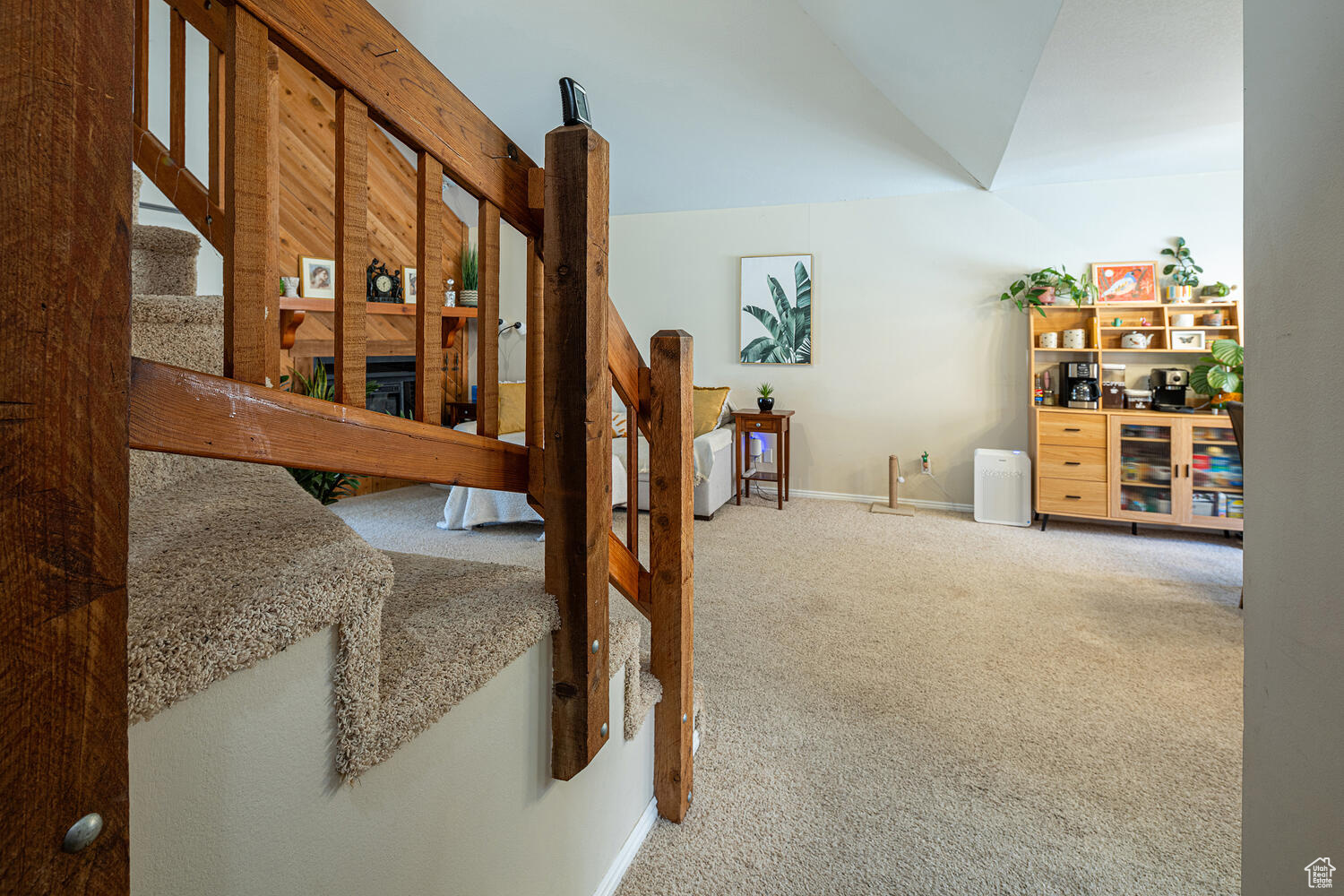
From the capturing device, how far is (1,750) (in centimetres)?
40

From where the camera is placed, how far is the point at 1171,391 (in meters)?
3.98

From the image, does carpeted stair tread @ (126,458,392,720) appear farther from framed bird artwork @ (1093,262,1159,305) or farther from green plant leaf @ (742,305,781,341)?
framed bird artwork @ (1093,262,1159,305)

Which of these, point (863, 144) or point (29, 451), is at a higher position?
point (863, 144)

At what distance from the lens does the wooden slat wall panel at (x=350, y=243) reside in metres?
0.78

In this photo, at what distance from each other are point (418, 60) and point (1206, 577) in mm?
3836

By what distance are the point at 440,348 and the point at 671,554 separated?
738mm

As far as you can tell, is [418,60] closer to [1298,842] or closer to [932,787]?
[1298,842]

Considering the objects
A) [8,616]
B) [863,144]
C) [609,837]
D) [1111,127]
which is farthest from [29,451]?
[863,144]

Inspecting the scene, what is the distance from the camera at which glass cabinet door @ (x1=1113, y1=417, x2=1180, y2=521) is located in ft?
12.7

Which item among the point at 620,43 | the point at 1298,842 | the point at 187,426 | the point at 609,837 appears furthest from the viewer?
the point at 620,43

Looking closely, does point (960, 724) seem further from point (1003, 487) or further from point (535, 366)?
point (1003, 487)

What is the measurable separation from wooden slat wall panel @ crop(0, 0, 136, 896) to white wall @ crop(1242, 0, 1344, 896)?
1.12 meters

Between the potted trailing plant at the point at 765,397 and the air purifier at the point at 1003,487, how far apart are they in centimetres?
139

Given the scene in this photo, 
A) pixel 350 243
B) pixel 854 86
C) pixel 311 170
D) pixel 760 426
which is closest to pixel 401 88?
pixel 350 243
